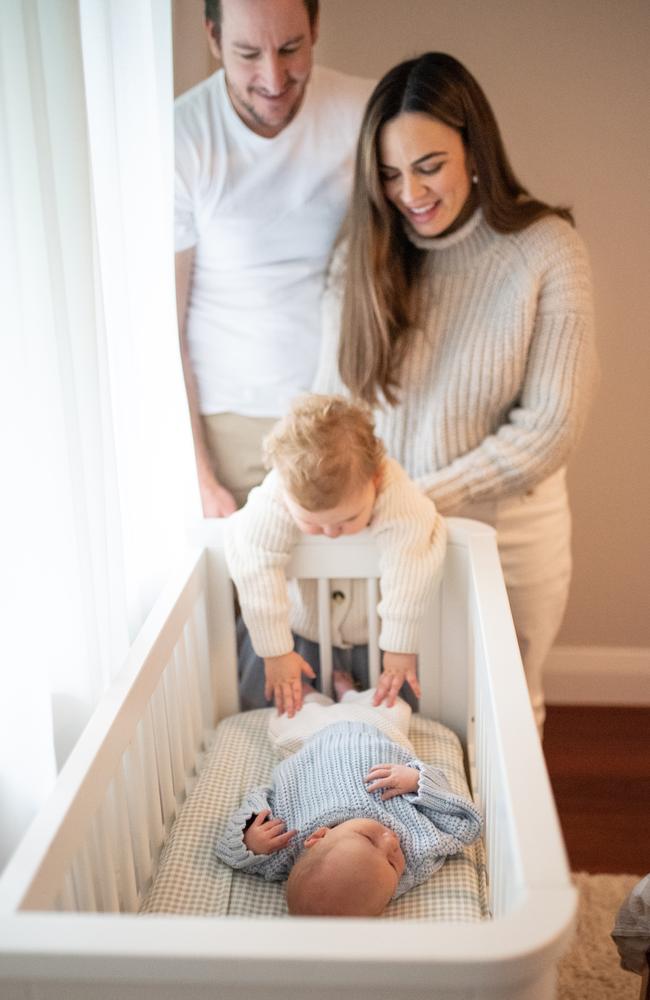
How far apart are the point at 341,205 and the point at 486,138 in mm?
286

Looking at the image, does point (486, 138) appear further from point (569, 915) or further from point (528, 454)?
point (569, 915)

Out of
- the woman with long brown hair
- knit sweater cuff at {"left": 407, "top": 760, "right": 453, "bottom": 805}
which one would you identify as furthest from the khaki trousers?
knit sweater cuff at {"left": 407, "top": 760, "right": 453, "bottom": 805}

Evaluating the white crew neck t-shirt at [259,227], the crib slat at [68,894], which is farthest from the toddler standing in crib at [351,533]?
the crib slat at [68,894]

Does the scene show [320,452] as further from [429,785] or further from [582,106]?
[582,106]

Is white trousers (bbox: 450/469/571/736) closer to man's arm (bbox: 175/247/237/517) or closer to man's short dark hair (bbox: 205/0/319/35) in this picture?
man's arm (bbox: 175/247/237/517)

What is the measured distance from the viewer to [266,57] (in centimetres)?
166

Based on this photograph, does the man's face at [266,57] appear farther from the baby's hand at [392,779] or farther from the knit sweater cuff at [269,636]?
the baby's hand at [392,779]

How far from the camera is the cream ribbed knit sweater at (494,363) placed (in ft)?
5.41

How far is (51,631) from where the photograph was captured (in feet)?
3.91

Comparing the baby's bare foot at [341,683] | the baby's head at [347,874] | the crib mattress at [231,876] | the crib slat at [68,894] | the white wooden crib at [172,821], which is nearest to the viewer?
the white wooden crib at [172,821]

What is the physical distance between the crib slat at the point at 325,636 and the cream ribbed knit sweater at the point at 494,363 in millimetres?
262

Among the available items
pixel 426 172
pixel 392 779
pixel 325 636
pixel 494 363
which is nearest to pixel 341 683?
pixel 325 636

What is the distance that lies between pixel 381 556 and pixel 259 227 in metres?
0.66

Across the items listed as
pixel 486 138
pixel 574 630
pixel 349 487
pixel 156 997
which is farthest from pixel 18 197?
pixel 574 630
